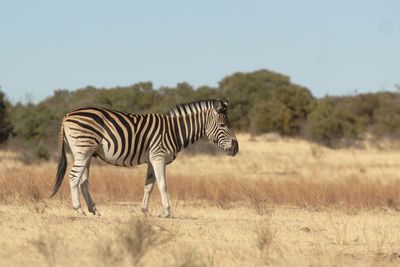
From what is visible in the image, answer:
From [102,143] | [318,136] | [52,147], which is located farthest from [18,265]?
[318,136]

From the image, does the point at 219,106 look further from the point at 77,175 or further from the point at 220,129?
the point at 77,175

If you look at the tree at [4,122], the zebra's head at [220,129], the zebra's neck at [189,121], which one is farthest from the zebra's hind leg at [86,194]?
the tree at [4,122]

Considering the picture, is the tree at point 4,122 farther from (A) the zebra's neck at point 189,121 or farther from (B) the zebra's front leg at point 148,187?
(B) the zebra's front leg at point 148,187

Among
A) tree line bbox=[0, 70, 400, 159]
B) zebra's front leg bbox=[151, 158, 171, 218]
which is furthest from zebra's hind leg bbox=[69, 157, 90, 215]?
tree line bbox=[0, 70, 400, 159]

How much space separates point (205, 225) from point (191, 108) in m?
3.07

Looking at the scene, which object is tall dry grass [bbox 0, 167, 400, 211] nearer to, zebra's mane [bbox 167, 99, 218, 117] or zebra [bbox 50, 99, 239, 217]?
zebra [bbox 50, 99, 239, 217]

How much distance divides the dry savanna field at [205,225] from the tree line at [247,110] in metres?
14.3

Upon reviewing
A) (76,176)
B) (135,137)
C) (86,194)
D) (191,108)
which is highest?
(191,108)

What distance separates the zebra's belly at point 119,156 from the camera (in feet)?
44.4

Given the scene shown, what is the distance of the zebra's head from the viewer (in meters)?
14.5

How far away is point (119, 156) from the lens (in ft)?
44.6

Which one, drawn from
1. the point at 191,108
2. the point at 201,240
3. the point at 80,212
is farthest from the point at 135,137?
the point at 201,240

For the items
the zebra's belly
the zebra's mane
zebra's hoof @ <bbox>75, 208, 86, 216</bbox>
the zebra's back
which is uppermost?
the zebra's mane

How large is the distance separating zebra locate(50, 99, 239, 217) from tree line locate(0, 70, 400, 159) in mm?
17268
